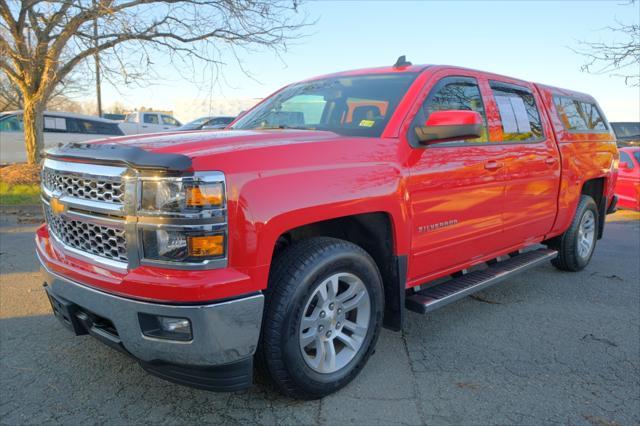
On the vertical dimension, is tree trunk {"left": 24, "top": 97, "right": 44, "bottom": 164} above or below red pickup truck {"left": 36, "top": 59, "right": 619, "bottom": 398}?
above

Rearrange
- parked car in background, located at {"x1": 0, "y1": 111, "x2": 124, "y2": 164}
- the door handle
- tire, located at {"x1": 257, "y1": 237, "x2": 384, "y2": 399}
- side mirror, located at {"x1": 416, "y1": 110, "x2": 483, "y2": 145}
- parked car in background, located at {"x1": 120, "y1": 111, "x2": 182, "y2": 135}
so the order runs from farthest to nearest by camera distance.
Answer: parked car in background, located at {"x1": 120, "y1": 111, "x2": 182, "y2": 135}, parked car in background, located at {"x1": 0, "y1": 111, "x2": 124, "y2": 164}, the door handle, side mirror, located at {"x1": 416, "y1": 110, "x2": 483, "y2": 145}, tire, located at {"x1": 257, "y1": 237, "x2": 384, "y2": 399}

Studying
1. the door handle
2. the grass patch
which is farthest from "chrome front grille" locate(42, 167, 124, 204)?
the grass patch

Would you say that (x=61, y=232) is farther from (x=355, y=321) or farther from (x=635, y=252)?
(x=635, y=252)

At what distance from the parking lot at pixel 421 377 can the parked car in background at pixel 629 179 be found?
22.7 feet

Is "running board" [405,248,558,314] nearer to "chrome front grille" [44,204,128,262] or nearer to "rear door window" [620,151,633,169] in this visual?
"chrome front grille" [44,204,128,262]

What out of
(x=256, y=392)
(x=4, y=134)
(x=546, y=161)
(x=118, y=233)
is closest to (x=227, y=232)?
(x=118, y=233)

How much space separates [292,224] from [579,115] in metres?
4.42

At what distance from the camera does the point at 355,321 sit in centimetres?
300

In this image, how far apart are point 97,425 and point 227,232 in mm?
1265

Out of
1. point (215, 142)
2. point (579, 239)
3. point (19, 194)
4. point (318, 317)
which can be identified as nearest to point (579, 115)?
point (579, 239)

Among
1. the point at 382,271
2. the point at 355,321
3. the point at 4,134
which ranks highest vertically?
the point at 4,134

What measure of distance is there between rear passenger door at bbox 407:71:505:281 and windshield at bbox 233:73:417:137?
0.85 ft

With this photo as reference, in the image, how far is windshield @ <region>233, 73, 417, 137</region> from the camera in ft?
10.8

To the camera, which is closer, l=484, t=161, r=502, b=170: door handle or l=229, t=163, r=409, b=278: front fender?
l=229, t=163, r=409, b=278: front fender
